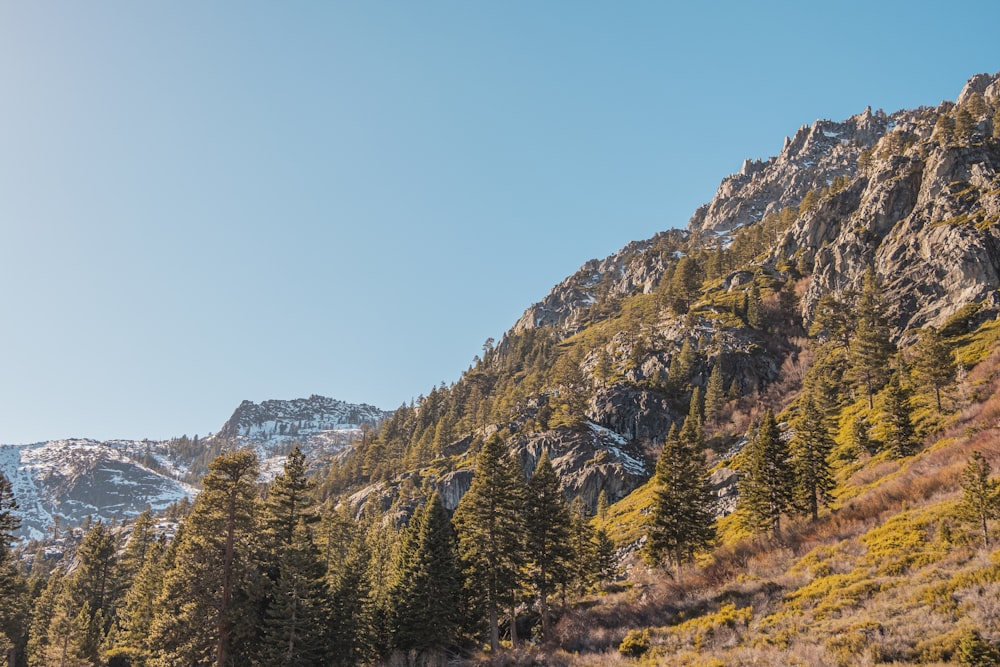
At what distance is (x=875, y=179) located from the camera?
12850 centimetres

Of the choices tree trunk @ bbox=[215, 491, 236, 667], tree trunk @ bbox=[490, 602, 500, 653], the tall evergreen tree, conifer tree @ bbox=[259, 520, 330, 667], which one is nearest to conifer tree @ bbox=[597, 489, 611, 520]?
tree trunk @ bbox=[490, 602, 500, 653]

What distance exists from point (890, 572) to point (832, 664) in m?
9.45

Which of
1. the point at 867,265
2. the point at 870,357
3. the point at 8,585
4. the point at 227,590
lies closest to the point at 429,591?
the point at 227,590

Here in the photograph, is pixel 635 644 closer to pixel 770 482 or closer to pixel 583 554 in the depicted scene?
pixel 583 554

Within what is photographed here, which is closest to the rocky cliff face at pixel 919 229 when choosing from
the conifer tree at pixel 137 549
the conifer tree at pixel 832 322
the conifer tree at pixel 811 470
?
the conifer tree at pixel 832 322

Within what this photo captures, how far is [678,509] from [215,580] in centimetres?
3445

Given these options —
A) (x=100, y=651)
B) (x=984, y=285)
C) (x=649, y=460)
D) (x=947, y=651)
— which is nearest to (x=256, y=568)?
(x=947, y=651)

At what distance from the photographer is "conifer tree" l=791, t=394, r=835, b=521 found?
46438mm

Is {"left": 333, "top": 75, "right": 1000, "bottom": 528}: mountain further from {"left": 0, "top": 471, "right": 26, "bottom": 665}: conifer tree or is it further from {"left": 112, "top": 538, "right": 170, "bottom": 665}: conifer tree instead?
{"left": 0, "top": 471, "right": 26, "bottom": 665}: conifer tree

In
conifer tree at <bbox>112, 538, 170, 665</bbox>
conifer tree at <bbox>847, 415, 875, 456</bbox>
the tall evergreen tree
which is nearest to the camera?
the tall evergreen tree

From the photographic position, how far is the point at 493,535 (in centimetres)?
4028

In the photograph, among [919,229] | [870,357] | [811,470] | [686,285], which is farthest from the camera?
[686,285]

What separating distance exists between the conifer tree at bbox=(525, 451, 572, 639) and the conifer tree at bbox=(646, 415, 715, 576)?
874 centimetres

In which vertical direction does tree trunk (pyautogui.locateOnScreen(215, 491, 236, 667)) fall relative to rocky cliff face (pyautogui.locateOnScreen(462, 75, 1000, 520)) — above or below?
below
